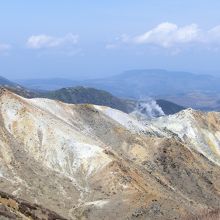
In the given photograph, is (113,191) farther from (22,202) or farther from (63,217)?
(22,202)

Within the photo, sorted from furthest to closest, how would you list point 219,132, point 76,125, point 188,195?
1. point 219,132
2. point 76,125
3. point 188,195

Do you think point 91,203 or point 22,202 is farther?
point 91,203

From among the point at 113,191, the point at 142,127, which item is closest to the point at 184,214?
the point at 113,191

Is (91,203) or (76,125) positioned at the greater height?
(76,125)

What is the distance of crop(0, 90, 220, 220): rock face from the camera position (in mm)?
90562

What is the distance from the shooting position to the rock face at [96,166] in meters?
90.6

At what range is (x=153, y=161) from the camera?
120 meters

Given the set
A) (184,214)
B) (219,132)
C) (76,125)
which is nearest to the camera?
(184,214)

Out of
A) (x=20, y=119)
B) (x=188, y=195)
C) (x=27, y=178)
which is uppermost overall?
(x=20, y=119)

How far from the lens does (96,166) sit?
102 metres

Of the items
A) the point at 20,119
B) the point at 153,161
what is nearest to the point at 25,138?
the point at 20,119

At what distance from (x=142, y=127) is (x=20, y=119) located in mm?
39563

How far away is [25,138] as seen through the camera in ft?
344

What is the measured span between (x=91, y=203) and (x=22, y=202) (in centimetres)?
1370
